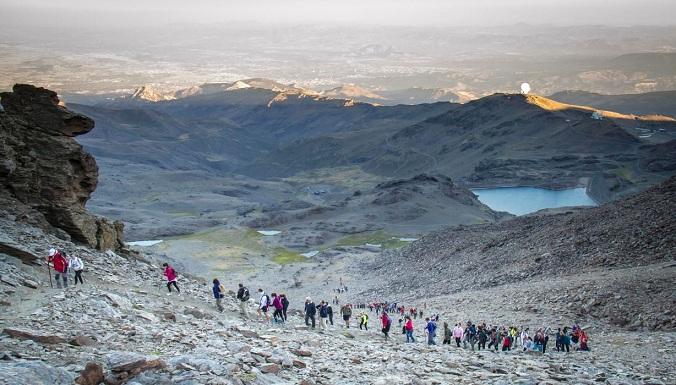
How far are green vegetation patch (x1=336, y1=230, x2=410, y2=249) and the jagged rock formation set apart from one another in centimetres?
6129

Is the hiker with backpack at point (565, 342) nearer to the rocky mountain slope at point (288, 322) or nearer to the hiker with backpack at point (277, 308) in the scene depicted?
the rocky mountain slope at point (288, 322)

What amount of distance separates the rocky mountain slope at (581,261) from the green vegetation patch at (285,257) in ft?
62.4

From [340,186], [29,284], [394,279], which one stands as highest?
[29,284]

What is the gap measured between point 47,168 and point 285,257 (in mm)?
59630

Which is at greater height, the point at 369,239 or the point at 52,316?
the point at 52,316

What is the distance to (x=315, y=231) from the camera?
104 m

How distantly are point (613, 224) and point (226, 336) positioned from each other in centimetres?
3458

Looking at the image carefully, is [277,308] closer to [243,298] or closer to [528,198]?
[243,298]

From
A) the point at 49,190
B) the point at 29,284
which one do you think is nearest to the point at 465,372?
the point at 29,284

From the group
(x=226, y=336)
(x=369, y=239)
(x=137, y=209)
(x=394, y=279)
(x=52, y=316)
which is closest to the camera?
(x=52, y=316)

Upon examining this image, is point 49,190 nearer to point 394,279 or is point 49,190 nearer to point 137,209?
point 394,279

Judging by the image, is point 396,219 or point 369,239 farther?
point 396,219

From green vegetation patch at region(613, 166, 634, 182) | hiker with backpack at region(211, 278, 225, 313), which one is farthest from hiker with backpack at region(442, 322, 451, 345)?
green vegetation patch at region(613, 166, 634, 182)

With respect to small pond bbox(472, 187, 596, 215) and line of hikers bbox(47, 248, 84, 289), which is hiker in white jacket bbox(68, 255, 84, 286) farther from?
small pond bbox(472, 187, 596, 215)
